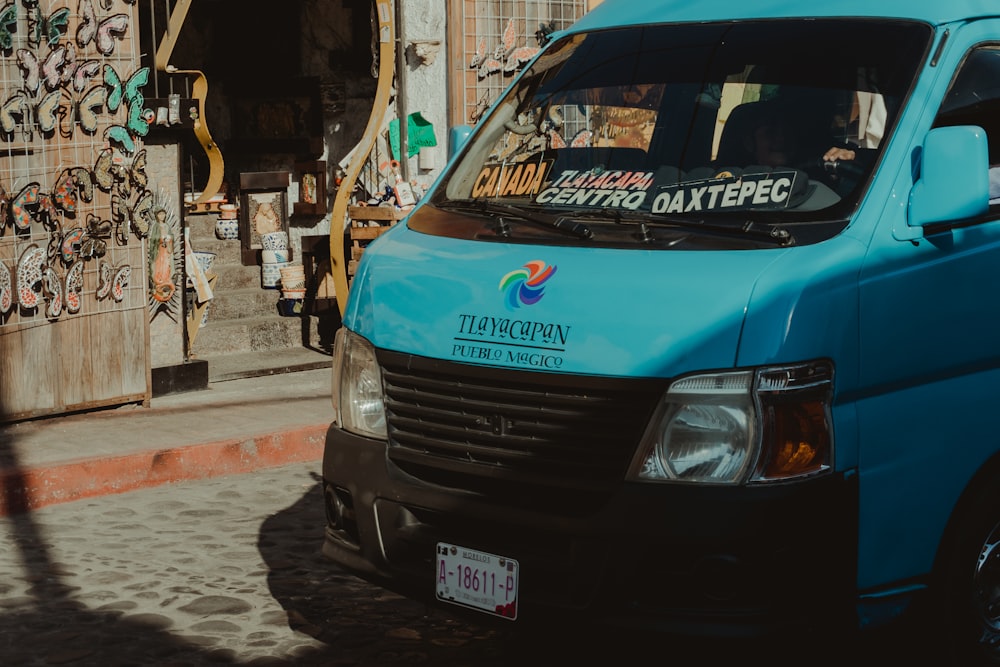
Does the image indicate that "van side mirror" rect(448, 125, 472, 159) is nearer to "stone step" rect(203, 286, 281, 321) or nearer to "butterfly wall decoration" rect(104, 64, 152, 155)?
"butterfly wall decoration" rect(104, 64, 152, 155)

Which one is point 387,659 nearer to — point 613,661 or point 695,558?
point 613,661

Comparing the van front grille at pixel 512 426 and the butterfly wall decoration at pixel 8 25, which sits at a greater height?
the butterfly wall decoration at pixel 8 25

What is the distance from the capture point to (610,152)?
5039mm

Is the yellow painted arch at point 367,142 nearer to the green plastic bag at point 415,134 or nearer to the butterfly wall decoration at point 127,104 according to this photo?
the green plastic bag at point 415,134

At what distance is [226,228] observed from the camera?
11.7m

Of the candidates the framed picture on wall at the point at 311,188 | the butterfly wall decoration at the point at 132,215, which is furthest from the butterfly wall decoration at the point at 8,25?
the framed picture on wall at the point at 311,188

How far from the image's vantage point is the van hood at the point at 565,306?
13.1 ft

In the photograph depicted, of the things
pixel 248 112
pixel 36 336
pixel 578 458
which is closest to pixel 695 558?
pixel 578 458

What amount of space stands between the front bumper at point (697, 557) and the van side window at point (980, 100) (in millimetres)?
1315

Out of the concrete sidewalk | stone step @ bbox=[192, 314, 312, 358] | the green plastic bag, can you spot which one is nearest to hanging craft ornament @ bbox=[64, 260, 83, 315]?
the concrete sidewalk

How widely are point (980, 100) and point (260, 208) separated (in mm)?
7951

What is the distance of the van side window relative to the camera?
4.63 m

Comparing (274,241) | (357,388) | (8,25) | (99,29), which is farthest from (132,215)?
(357,388)

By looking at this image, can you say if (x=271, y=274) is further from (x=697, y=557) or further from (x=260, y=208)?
(x=697, y=557)
